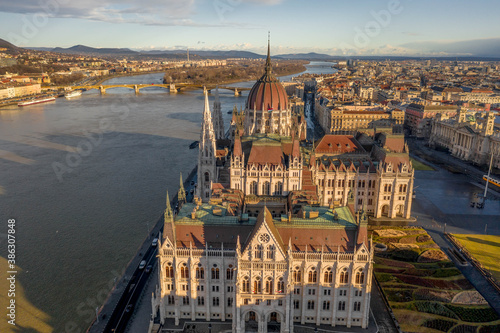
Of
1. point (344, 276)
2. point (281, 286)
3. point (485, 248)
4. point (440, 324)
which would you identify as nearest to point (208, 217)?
point (281, 286)

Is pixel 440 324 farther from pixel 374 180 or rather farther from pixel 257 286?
pixel 374 180

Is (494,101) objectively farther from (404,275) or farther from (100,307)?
(100,307)

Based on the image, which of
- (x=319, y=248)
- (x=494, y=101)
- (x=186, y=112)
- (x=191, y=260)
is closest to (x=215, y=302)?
(x=191, y=260)

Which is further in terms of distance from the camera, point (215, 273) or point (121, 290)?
point (121, 290)

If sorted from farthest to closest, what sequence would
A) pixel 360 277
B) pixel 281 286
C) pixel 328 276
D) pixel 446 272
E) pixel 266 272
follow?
pixel 446 272 < pixel 328 276 < pixel 360 277 < pixel 281 286 < pixel 266 272

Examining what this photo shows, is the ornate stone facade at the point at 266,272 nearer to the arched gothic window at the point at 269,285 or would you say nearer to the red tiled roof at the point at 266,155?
the arched gothic window at the point at 269,285

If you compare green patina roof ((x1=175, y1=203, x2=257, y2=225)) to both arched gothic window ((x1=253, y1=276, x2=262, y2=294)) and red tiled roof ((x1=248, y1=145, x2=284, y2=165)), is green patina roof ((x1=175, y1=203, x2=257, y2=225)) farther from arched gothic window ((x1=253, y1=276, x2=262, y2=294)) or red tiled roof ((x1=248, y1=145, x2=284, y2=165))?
red tiled roof ((x1=248, y1=145, x2=284, y2=165))

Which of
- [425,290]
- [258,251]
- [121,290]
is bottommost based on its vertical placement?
[121,290]

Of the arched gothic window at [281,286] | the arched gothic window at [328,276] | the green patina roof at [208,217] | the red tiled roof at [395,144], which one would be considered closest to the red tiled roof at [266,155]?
the green patina roof at [208,217]
